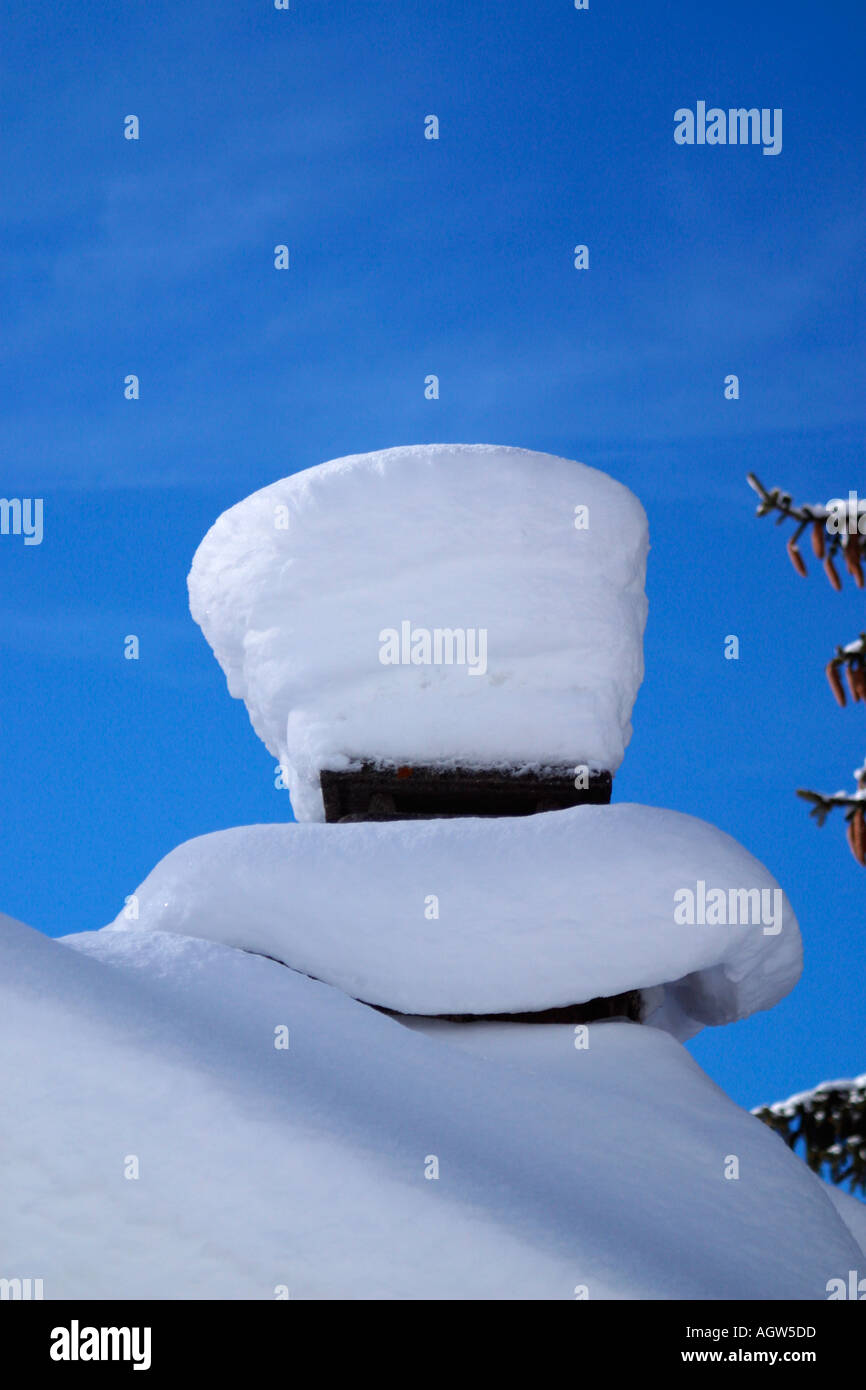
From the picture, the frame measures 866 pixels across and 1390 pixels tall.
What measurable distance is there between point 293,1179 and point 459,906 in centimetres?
127

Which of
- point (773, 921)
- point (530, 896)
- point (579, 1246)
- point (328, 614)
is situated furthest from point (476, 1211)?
point (328, 614)

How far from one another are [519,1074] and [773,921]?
1.17 meters

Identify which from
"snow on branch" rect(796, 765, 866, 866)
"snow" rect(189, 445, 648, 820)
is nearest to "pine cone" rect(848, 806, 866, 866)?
"snow on branch" rect(796, 765, 866, 866)

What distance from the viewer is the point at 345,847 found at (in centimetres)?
453

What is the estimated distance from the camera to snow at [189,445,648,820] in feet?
15.9

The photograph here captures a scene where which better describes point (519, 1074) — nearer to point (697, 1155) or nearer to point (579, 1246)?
point (697, 1155)
